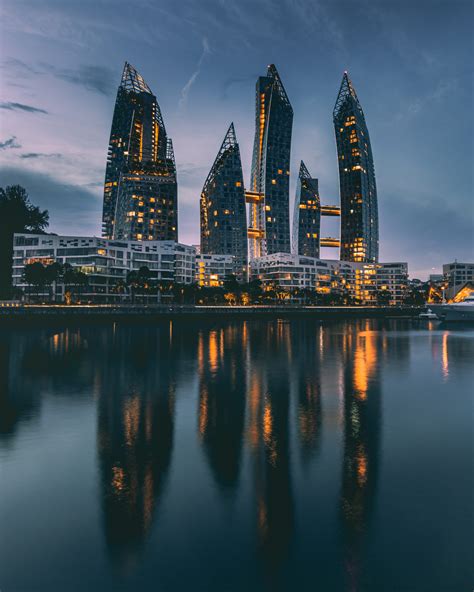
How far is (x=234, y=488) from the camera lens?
Answer: 38.8 ft

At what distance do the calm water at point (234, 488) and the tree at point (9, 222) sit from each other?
16268 cm

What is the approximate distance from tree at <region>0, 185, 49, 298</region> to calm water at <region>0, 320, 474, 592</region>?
162680 mm

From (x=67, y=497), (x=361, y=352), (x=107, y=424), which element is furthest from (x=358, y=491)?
(x=361, y=352)

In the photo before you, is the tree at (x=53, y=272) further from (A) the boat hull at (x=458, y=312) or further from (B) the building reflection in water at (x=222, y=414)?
(A) the boat hull at (x=458, y=312)

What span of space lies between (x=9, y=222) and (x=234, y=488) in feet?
651

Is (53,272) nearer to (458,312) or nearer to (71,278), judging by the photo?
(71,278)

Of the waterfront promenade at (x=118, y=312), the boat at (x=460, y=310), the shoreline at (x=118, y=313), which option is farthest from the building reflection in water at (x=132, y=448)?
the boat at (x=460, y=310)

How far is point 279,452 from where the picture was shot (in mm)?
14914

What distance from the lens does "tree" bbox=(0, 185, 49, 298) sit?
170m

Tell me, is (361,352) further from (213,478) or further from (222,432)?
(213,478)

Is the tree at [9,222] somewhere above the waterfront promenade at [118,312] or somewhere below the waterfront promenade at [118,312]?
above

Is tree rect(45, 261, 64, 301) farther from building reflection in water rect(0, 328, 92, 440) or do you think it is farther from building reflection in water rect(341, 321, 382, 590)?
building reflection in water rect(341, 321, 382, 590)

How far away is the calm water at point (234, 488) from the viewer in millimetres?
8227

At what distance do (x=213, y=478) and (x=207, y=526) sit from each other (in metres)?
2.80
